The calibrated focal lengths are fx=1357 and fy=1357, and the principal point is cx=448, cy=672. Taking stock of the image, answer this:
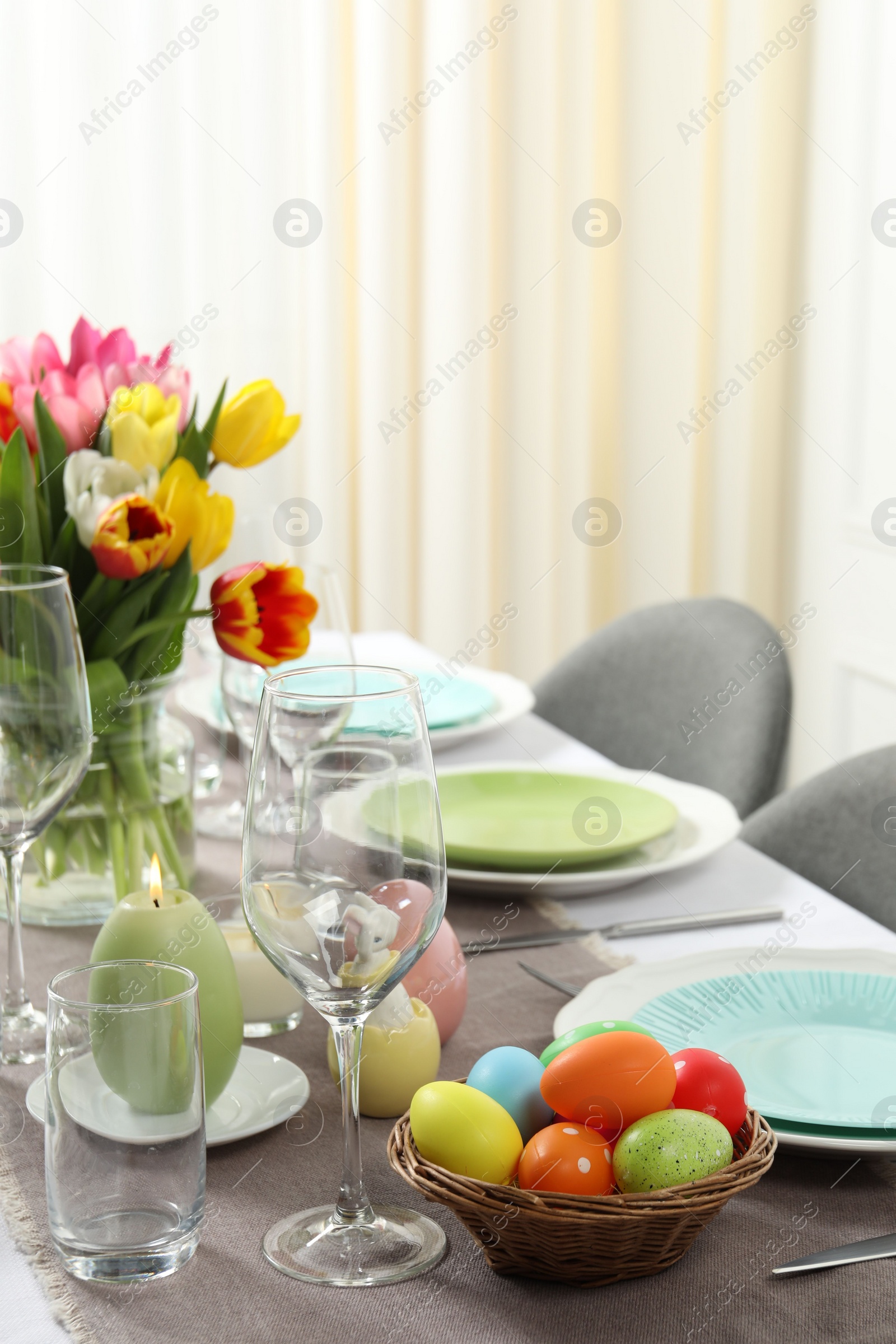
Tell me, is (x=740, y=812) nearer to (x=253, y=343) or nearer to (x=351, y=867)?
(x=351, y=867)

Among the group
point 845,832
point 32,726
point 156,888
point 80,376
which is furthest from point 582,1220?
point 845,832

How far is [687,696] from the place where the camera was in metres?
1.75

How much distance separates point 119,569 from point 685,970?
0.40m

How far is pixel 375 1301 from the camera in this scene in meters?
0.50

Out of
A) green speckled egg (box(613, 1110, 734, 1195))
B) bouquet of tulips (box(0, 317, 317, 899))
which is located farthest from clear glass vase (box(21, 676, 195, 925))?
green speckled egg (box(613, 1110, 734, 1195))

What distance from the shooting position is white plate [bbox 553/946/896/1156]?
722 mm

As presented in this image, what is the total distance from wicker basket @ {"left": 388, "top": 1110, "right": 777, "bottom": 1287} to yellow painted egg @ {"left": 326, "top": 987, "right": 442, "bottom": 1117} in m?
0.12

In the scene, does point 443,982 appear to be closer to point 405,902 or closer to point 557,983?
point 557,983

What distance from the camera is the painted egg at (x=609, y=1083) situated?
54cm

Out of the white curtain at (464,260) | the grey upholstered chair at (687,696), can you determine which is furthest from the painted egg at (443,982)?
the white curtain at (464,260)

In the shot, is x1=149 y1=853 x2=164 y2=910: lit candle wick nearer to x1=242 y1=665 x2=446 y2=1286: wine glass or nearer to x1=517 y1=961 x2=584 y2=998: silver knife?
x1=242 y1=665 x2=446 y2=1286: wine glass

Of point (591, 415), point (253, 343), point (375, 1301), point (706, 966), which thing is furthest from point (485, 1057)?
point (591, 415)

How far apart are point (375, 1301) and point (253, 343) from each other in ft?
7.35

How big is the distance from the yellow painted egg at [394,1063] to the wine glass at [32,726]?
0.19 m
